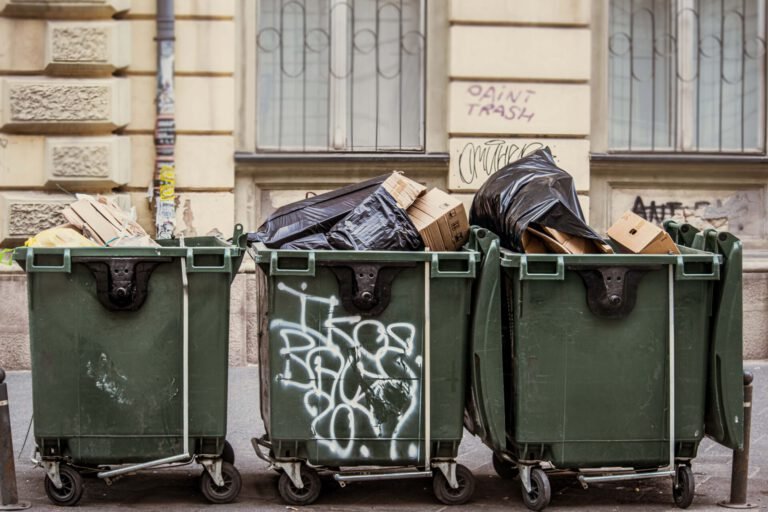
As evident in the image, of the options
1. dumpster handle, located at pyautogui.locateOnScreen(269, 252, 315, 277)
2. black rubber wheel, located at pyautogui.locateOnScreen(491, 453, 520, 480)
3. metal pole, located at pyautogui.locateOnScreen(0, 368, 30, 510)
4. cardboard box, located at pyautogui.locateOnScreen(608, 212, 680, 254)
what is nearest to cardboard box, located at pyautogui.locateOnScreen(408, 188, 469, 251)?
dumpster handle, located at pyautogui.locateOnScreen(269, 252, 315, 277)

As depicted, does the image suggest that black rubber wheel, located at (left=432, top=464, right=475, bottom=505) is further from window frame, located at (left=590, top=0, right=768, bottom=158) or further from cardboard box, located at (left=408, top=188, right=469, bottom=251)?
window frame, located at (left=590, top=0, right=768, bottom=158)

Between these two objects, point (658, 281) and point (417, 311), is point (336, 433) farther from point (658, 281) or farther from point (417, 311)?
point (658, 281)

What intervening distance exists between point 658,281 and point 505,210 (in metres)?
0.77

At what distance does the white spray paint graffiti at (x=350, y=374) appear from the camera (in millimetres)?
5738

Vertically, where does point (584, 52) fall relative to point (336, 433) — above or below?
above

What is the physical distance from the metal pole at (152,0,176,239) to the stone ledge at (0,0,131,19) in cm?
35

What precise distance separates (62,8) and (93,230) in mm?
3723

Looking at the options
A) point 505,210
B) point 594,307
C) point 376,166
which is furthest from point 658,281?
point 376,166

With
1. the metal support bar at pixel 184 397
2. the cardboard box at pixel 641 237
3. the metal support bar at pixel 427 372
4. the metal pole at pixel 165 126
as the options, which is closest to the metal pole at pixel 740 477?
the cardboard box at pixel 641 237

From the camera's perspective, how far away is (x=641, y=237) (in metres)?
6.01

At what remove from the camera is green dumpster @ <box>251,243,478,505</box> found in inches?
225

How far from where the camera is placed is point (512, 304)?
5824 millimetres

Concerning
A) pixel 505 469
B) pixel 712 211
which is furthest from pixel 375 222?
pixel 712 211

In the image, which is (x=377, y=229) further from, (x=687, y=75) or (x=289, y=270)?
(x=687, y=75)
